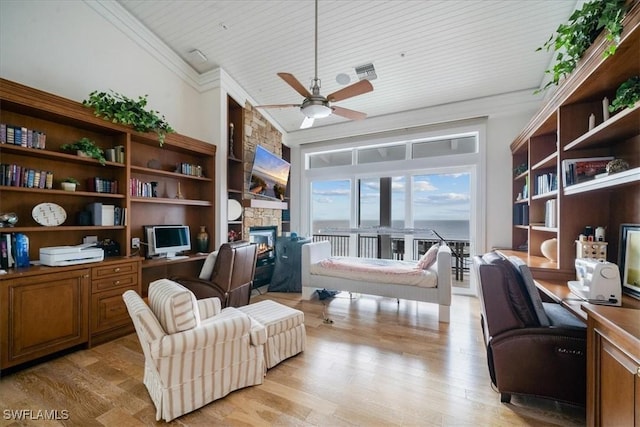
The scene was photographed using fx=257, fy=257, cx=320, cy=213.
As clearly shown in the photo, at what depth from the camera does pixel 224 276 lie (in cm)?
297

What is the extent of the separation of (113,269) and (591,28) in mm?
4521

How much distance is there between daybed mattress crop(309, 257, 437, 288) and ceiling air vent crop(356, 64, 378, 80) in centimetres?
274

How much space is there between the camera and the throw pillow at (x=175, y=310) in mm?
1630

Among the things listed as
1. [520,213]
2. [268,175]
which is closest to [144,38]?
[268,175]

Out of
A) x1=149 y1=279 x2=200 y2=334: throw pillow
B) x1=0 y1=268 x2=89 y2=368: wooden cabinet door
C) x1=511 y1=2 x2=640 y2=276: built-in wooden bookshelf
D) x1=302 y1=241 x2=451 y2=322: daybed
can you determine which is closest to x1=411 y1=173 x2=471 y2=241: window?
x1=302 y1=241 x2=451 y2=322: daybed

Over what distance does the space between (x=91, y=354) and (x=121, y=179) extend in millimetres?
1835

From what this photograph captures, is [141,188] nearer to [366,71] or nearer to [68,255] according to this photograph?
[68,255]

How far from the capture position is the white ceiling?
2775mm

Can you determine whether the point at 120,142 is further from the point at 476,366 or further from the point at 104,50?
the point at 476,366

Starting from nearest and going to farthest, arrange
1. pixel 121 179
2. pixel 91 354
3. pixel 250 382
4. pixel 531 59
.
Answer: pixel 250 382 → pixel 91 354 → pixel 121 179 → pixel 531 59

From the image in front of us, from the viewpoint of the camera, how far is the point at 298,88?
2.38 metres

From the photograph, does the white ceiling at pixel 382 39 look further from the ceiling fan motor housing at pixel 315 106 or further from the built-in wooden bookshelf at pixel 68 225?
the built-in wooden bookshelf at pixel 68 225

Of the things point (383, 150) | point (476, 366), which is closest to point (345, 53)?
point (383, 150)

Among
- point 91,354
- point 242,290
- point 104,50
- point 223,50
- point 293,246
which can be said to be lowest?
point 91,354
